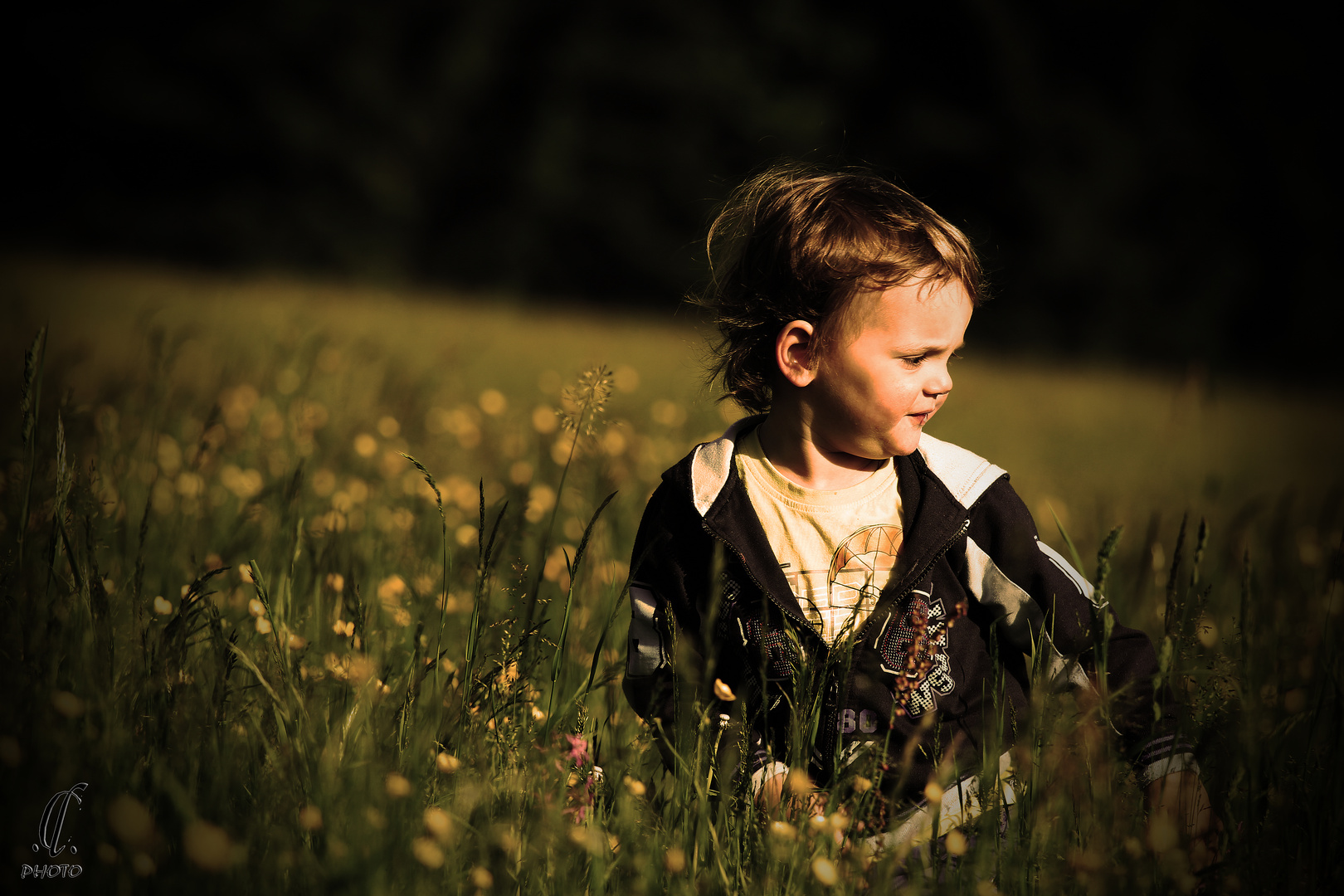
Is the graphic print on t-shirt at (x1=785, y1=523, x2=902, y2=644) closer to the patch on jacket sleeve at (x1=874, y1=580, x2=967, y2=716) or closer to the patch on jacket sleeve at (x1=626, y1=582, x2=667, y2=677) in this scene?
the patch on jacket sleeve at (x1=874, y1=580, x2=967, y2=716)

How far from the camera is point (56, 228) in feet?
69.4

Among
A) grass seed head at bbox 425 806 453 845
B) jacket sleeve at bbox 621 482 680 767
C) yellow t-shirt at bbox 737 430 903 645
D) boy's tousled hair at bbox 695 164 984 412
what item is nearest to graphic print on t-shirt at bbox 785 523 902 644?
yellow t-shirt at bbox 737 430 903 645

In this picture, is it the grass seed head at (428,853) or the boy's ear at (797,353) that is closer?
the grass seed head at (428,853)

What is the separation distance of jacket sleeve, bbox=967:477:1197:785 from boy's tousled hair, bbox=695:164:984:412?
0.41 m

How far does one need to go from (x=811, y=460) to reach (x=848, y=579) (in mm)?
223

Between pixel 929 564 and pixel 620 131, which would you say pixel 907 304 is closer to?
pixel 929 564

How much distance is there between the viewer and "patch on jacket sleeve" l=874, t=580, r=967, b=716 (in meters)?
1.64

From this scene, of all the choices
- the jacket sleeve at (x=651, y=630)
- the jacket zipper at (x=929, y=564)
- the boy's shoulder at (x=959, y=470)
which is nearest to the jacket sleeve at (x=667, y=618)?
the jacket sleeve at (x=651, y=630)

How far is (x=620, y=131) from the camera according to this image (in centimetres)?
2230

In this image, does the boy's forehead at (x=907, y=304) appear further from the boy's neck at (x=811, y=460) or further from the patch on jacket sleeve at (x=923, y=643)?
the patch on jacket sleeve at (x=923, y=643)

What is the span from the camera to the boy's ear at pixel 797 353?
1725mm

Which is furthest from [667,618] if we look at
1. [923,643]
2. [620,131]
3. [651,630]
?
[620,131]

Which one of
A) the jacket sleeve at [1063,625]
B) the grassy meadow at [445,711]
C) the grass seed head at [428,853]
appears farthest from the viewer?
the jacket sleeve at [1063,625]

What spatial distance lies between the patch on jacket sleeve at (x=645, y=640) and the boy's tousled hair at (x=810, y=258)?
465 mm
